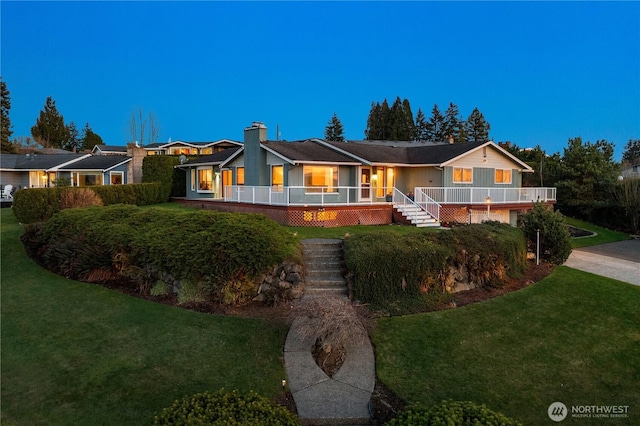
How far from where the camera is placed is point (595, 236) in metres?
25.5

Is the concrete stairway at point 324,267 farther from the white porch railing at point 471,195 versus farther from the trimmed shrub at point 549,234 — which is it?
the white porch railing at point 471,195

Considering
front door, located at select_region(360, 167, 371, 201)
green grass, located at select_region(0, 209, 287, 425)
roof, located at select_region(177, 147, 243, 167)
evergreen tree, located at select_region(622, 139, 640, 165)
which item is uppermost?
evergreen tree, located at select_region(622, 139, 640, 165)

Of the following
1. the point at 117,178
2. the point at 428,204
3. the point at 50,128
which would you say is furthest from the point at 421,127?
the point at 50,128

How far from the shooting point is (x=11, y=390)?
6512 millimetres

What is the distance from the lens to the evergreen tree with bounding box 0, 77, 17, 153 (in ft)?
199

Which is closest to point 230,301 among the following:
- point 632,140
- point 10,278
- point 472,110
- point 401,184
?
point 10,278

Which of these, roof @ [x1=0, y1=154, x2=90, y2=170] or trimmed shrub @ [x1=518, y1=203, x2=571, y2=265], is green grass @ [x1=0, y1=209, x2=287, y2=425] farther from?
A: roof @ [x1=0, y1=154, x2=90, y2=170]

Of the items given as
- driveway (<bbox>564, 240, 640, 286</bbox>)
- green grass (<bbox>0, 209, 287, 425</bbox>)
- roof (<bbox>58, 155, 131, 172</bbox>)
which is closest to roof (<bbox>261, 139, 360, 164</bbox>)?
driveway (<bbox>564, 240, 640, 286</bbox>)

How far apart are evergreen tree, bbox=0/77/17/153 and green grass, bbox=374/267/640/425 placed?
230 ft

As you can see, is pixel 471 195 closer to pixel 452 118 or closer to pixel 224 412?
pixel 224 412

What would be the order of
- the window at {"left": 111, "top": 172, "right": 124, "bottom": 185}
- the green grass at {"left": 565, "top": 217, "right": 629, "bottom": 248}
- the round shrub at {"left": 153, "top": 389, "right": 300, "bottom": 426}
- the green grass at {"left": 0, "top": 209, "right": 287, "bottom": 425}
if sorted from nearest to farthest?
the round shrub at {"left": 153, "top": 389, "right": 300, "bottom": 426} → the green grass at {"left": 0, "top": 209, "right": 287, "bottom": 425} → the green grass at {"left": 565, "top": 217, "right": 629, "bottom": 248} → the window at {"left": 111, "top": 172, "right": 124, "bottom": 185}

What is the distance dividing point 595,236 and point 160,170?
94.4ft

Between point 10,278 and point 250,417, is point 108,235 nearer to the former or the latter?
point 10,278

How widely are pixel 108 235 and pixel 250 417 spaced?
910 cm
